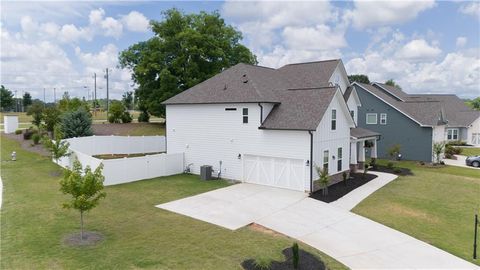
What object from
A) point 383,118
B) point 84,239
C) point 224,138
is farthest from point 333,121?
point 383,118

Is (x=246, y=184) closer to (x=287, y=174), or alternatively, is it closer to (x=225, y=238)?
(x=287, y=174)

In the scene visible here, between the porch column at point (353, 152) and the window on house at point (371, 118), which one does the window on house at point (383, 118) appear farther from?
the porch column at point (353, 152)

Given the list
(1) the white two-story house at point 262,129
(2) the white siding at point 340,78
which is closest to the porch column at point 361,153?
(1) the white two-story house at point 262,129

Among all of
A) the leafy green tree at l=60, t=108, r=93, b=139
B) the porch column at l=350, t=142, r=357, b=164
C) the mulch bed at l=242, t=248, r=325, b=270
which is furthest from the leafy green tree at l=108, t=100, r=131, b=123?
the mulch bed at l=242, t=248, r=325, b=270

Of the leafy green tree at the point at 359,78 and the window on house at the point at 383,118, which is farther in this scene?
the leafy green tree at the point at 359,78

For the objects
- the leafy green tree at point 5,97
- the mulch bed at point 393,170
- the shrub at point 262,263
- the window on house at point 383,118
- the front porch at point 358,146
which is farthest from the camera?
the leafy green tree at point 5,97

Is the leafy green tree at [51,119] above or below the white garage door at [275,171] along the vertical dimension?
above
